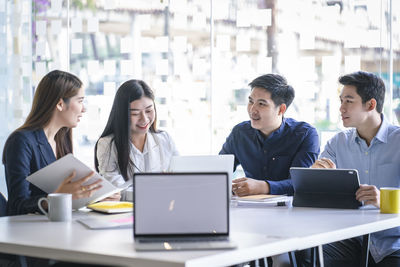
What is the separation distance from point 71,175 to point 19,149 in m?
0.43

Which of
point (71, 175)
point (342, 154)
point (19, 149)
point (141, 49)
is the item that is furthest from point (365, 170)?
point (141, 49)

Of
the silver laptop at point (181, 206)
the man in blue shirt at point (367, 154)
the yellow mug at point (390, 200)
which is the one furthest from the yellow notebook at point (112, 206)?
the yellow mug at point (390, 200)

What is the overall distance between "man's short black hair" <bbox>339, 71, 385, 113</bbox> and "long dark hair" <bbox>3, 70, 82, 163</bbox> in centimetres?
154

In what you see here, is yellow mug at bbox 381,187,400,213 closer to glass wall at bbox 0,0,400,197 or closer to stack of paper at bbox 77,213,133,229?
stack of paper at bbox 77,213,133,229

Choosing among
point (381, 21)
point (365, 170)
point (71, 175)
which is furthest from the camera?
point (381, 21)

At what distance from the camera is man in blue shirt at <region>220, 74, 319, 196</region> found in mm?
3938

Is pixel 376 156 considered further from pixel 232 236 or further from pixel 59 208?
pixel 59 208

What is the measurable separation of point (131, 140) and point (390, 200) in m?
1.62

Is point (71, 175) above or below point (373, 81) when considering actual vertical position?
below

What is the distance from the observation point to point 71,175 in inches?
113

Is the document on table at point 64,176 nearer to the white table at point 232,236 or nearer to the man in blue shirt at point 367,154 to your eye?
the white table at point 232,236

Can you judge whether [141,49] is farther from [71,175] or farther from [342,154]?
[71,175]

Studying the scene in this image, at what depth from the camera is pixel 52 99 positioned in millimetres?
3410

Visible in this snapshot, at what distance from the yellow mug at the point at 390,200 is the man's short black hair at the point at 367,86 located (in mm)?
835
